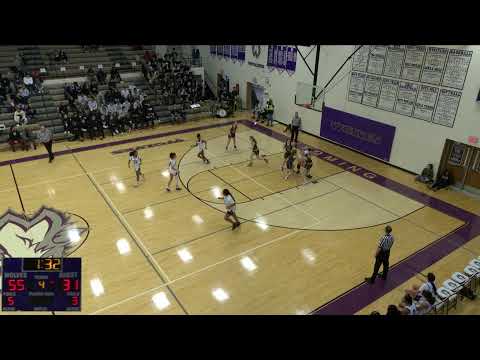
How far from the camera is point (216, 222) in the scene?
12.1 meters

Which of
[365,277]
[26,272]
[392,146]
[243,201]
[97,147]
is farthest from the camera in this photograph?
[97,147]

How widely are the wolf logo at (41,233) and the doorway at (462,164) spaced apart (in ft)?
46.0

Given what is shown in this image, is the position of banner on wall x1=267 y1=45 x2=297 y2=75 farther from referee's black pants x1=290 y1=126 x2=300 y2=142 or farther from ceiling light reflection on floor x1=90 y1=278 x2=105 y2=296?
ceiling light reflection on floor x1=90 y1=278 x2=105 y2=296

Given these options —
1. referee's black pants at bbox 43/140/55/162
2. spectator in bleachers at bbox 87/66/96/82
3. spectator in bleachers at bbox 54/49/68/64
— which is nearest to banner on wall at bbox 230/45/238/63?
spectator in bleachers at bbox 87/66/96/82

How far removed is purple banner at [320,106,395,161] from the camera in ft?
56.5

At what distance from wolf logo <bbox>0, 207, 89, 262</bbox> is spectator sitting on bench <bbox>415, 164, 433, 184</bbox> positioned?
13.2 m

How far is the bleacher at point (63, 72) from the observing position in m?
20.4

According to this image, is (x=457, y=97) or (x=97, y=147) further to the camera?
(x=97, y=147)

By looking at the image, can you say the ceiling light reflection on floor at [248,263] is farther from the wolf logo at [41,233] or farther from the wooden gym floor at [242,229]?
the wolf logo at [41,233]

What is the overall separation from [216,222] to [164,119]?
12.6 meters

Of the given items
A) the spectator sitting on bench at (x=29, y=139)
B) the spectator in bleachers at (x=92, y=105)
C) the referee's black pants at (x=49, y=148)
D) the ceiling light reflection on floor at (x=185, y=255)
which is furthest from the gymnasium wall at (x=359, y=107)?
the spectator sitting on bench at (x=29, y=139)

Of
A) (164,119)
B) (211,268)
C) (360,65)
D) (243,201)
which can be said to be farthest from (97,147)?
(360,65)
